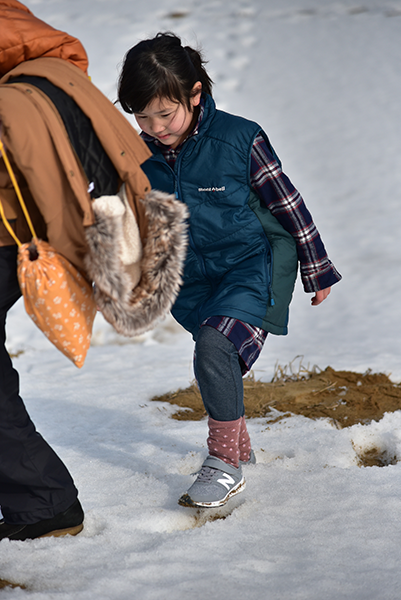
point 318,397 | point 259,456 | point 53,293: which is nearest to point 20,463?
point 53,293

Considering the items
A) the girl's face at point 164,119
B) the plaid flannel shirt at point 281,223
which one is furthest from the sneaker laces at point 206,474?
the girl's face at point 164,119

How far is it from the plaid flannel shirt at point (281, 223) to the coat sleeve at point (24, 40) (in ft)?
2.33

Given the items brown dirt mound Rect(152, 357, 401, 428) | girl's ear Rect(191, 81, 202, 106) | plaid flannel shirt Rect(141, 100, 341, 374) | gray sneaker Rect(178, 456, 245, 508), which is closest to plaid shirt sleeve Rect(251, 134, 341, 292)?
plaid flannel shirt Rect(141, 100, 341, 374)

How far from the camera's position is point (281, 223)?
8.14 feet

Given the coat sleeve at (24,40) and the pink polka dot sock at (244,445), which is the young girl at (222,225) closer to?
the pink polka dot sock at (244,445)

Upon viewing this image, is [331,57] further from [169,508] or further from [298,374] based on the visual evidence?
[169,508]

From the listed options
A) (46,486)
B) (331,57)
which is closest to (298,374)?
(46,486)

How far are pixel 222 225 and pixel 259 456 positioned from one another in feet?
4.23

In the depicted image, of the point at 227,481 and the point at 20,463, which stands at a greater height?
the point at 20,463

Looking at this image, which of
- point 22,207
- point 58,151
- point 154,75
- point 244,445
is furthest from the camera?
point 244,445

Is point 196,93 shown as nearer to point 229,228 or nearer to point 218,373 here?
point 229,228

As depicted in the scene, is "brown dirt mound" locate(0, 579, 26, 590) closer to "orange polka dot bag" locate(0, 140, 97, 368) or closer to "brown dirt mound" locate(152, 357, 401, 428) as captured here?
"orange polka dot bag" locate(0, 140, 97, 368)

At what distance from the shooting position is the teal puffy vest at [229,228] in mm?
2363

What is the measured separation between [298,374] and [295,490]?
1791mm
